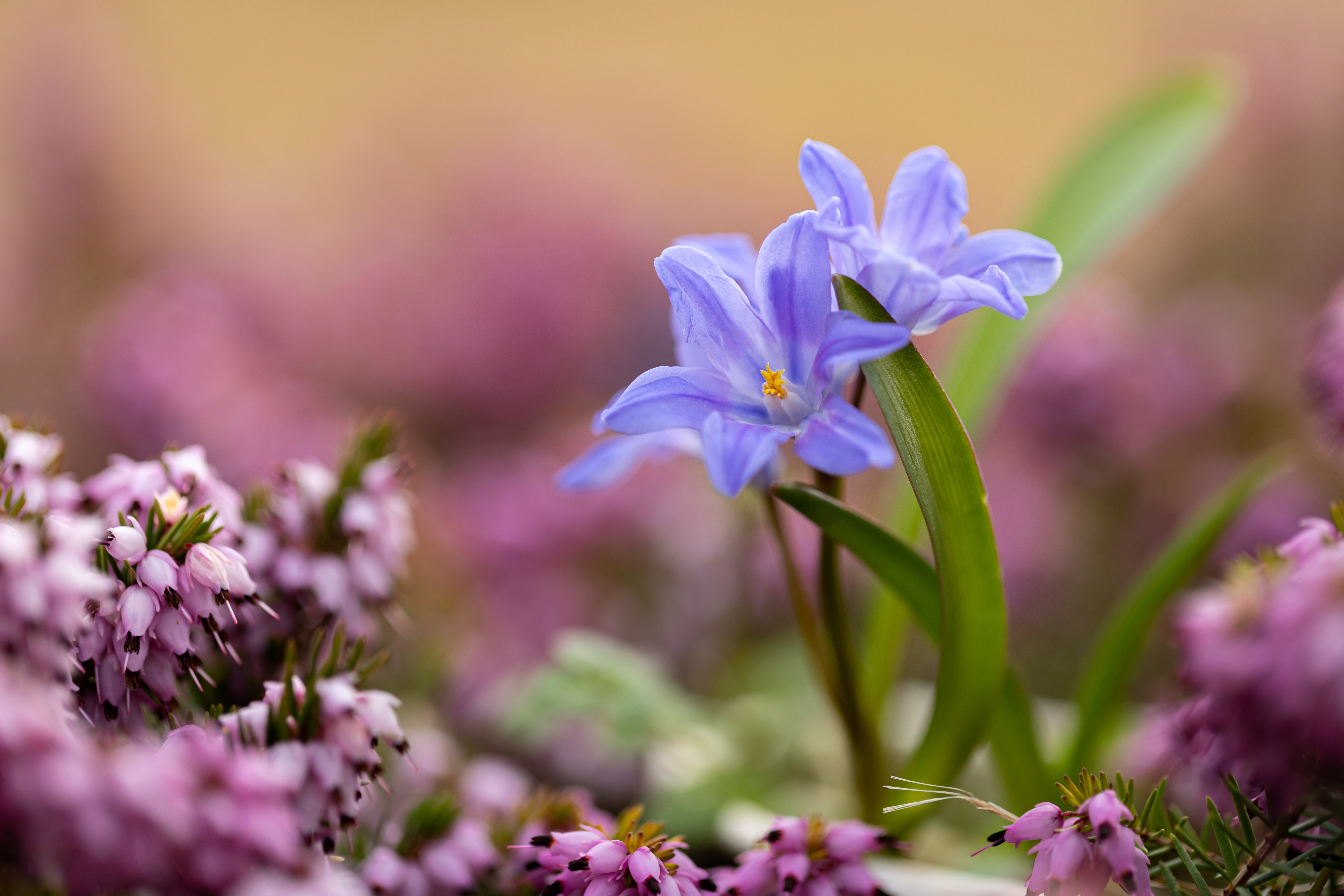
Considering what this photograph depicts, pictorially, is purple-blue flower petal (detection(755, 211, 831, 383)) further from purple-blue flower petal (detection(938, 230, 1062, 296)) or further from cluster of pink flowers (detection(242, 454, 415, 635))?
cluster of pink flowers (detection(242, 454, 415, 635))

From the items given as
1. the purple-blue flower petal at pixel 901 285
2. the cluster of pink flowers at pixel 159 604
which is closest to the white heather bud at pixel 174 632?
the cluster of pink flowers at pixel 159 604

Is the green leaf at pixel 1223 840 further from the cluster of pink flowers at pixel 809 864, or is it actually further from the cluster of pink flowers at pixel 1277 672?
the cluster of pink flowers at pixel 809 864

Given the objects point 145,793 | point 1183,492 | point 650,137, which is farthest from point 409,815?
point 650,137

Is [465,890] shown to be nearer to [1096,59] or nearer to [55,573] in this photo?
[55,573]

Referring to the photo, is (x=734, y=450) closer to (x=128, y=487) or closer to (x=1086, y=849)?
(x=1086, y=849)

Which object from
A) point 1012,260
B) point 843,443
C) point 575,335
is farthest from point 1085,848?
point 575,335

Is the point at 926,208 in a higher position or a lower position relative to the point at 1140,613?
higher

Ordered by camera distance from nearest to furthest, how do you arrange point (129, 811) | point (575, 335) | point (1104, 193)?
1. point (129, 811)
2. point (1104, 193)
3. point (575, 335)
